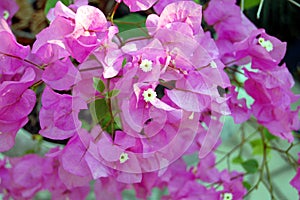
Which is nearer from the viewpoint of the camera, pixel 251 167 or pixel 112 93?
pixel 112 93

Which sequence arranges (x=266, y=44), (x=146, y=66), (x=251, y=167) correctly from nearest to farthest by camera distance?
(x=146, y=66) < (x=266, y=44) < (x=251, y=167)

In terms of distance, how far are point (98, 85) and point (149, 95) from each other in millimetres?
73

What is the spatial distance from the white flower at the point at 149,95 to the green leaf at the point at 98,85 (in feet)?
0.22

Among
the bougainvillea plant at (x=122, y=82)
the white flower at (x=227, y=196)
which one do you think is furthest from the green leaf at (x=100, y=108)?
the white flower at (x=227, y=196)

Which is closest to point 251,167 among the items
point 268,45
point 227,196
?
point 227,196

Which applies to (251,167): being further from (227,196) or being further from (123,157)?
(123,157)

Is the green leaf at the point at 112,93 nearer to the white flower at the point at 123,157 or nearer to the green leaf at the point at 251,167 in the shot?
the white flower at the point at 123,157

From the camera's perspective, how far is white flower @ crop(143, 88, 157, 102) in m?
0.44

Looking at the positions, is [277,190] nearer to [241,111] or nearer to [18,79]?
[241,111]

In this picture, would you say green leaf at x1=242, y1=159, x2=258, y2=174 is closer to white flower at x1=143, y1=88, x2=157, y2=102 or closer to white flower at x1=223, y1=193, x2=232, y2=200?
white flower at x1=223, y1=193, x2=232, y2=200

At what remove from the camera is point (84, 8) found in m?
0.45

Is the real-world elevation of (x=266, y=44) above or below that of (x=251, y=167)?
above

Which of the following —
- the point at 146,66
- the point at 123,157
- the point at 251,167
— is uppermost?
the point at 146,66

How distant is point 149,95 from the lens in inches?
17.5
